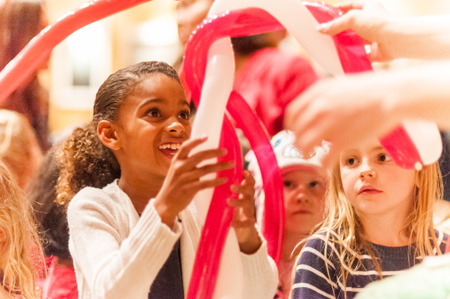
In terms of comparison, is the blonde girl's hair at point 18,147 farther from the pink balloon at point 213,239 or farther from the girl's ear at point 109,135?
the pink balloon at point 213,239

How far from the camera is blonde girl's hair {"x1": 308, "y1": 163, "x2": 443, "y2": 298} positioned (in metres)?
0.59

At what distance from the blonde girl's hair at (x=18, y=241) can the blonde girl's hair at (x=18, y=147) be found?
12 mm

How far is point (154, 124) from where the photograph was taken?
0.60 meters

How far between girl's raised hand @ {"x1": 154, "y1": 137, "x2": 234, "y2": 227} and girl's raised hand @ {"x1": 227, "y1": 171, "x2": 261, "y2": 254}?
4 cm

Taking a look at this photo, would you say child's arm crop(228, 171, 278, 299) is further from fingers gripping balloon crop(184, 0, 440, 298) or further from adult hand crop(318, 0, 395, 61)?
adult hand crop(318, 0, 395, 61)

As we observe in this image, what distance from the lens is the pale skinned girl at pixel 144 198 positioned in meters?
0.55

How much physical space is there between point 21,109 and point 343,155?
38 cm

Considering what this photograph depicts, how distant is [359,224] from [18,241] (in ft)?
1.23

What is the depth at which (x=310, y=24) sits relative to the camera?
0.55m

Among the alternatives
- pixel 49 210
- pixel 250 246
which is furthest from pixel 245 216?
pixel 49 210

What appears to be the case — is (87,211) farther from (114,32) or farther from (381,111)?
(381,111)

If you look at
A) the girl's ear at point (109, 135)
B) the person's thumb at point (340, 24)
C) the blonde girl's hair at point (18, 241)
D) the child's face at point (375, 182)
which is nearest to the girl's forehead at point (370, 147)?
the child's face at point (375, 182)

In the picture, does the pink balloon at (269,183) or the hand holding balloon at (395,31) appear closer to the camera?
the hand holding balloon at (395,31)

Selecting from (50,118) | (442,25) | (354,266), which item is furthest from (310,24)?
(50,118)
